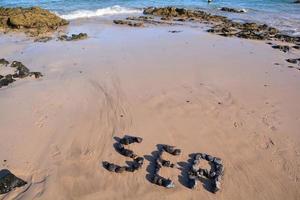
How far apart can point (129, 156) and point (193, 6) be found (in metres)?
21.7

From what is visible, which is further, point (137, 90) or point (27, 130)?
point (137, 90)

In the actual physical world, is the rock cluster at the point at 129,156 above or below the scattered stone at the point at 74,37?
below

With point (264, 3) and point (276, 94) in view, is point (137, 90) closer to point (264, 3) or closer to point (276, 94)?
point (276, 94)

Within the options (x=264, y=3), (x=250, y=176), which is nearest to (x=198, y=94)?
(x=250, y=176)

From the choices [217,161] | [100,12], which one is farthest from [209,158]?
[100,12]

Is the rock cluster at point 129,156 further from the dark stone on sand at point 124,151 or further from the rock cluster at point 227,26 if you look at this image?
the rock cluster at point 227,26

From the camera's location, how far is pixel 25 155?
23.4 feet

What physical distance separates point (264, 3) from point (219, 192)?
82.4 ft

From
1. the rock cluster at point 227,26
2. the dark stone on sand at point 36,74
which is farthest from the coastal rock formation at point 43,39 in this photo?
the rock cluster at point 227,26

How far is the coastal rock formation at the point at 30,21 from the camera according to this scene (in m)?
17.5

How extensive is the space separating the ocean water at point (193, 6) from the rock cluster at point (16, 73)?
33.5 ft

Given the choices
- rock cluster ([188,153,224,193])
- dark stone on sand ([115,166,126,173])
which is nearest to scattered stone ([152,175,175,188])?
rock cluster ([188,153,224,193])

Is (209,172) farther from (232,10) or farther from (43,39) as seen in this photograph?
(232,10)

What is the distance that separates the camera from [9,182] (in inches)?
245
